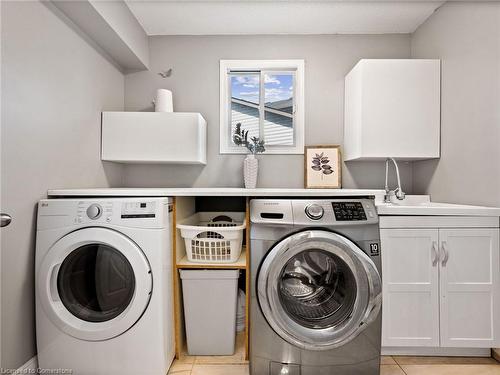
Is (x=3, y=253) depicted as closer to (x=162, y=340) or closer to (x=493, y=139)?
(x=162, y=340)

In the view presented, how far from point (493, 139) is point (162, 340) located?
2.23 m

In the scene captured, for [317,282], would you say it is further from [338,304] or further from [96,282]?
[96,282]

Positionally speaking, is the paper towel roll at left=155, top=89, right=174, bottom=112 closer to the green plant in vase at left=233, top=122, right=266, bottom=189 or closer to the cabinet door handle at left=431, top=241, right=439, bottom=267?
the green plant in vase at left=233, top=122, right=266, bottom=189

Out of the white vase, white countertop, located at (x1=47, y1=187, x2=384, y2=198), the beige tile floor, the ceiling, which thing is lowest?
the beige tile floor

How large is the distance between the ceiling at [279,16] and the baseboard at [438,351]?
2392mm

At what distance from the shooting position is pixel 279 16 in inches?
95.0

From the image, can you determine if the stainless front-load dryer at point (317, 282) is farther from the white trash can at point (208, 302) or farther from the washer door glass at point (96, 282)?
the washer door glass at point (96, 282)

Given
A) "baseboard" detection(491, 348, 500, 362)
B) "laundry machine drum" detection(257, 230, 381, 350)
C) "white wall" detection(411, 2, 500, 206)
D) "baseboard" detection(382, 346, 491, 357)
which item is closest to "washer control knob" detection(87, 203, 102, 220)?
"laundry machine drum" detection(257, 230, 381, 350)

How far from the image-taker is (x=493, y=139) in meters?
1.84

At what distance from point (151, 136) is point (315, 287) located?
1616mm

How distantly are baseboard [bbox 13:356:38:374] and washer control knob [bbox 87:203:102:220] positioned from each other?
83 cm

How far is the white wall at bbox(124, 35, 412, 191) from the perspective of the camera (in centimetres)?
269

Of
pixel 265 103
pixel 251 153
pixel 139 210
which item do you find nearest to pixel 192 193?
pixel 139 210

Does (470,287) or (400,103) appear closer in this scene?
(470,287)
